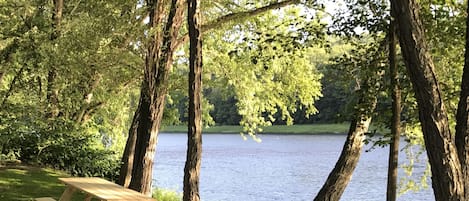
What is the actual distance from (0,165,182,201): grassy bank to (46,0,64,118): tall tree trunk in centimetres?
131

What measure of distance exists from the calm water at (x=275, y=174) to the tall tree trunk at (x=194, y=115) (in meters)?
8.01

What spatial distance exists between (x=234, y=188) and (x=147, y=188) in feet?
38.1

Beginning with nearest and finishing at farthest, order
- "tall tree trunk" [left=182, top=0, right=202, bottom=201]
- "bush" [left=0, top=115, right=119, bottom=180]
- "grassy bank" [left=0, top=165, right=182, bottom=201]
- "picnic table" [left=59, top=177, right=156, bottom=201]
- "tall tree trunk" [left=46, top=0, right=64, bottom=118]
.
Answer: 1. "picnic table" [left=59, top=177, right=156, bottom=201]
2. "tall tree trunk" [left=182, top=0, right=202, bottom=201]
3. "grassy bank" [left=0, top=165, right=182, bottom=201]
4. "tall tree trunk" [left=46, top=0, right=64, bottom=118]
5. "bush" [left=0, top=115, right=119, bottom=180]

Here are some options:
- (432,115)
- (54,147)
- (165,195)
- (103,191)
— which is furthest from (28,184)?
(432,115)

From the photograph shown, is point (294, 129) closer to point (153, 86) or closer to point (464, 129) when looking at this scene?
point (153, 86)

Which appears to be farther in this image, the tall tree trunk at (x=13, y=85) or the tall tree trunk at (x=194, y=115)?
the tall tree trunk at (x=13, y=85)

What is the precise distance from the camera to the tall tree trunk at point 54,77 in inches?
356

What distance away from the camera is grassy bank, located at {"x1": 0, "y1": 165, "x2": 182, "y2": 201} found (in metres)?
7.47

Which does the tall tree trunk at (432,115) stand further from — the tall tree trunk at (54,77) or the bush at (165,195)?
the bush at (165,195)

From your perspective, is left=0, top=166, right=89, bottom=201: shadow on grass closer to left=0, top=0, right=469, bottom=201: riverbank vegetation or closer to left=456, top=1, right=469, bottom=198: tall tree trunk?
left=0, top=0, right=469, bottom=201: riverbank vegetation

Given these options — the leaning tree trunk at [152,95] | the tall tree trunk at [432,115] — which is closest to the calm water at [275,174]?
the leaning tree trunk at [152,95]

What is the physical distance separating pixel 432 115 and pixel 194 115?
A: 301 cm

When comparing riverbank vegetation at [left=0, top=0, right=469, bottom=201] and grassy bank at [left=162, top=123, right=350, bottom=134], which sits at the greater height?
riverbank vegetation at [left=0, top=0, right=469, bottom=201]

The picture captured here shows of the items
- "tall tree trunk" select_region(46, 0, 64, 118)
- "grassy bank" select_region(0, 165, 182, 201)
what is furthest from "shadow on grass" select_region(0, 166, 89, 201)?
"tall tree trunk" select_region(46, 0, 64, 118)
